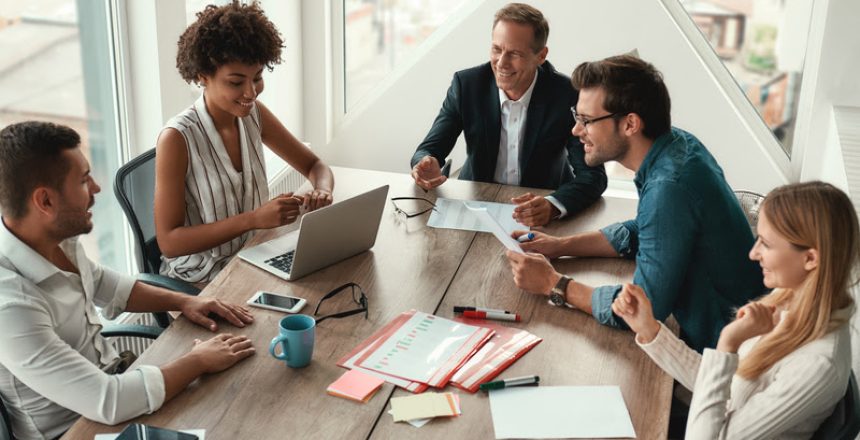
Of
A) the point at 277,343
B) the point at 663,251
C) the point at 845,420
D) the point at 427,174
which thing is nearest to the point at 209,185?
the point at 427,174

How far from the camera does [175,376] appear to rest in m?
1.64

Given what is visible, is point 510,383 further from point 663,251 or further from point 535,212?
point 535,212

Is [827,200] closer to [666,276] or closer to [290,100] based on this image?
[666,276]

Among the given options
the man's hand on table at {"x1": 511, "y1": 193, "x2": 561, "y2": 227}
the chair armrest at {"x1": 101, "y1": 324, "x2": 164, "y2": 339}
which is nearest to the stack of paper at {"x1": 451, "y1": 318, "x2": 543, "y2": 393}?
the man's hand on table at {"x1": 511, "y1": 193, "x2": 561, "y2": 227}

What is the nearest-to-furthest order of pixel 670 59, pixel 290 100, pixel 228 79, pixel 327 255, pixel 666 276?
pixel 666 276, pixel 327 255, pixel 228 79, pixel 670 59, pixel 290 100

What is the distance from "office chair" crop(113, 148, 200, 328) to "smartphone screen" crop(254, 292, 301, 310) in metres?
0.36

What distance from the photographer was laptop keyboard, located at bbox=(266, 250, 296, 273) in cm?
221

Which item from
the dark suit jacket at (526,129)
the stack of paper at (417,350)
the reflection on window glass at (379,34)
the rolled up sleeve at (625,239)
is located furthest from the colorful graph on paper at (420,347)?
the reflection on window glass at (379,34)

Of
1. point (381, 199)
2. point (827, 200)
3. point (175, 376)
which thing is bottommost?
point (175, 376)

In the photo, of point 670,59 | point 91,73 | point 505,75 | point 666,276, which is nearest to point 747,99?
point 670,59

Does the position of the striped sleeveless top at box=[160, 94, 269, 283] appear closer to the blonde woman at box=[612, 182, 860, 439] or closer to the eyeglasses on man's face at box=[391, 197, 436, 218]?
the eyeglasses on man's face at box=[391, 197, 436, 218]

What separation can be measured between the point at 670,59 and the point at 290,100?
1.91m

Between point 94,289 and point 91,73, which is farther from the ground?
point 91,73

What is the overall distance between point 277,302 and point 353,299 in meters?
0.18
